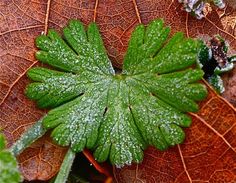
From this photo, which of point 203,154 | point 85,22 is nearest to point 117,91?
point 85,22

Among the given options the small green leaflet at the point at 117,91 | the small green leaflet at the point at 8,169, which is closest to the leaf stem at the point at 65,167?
the small green leaflet at the point at 117,91

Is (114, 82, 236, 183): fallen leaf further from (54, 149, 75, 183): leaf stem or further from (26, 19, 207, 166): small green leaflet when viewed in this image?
(54, 149, 75, 183): leaf stem

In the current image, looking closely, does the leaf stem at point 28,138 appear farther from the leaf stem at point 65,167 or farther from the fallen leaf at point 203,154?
the fallen leaf at point 203,154

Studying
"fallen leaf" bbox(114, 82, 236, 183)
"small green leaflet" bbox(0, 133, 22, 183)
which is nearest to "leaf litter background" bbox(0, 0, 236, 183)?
"fallen leaf" bbox(114, 82, 236, 183)

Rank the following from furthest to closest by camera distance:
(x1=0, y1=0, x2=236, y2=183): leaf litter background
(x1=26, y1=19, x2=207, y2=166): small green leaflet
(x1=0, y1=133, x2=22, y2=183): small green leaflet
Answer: (x1=0, y1=0, x2=236, y2=183): leaf litter background → (x1=26, y1=19, x2=207, y2=166): small green leaflet → (x1=0, y1=133, x2=22, y2=183): small green leaflet

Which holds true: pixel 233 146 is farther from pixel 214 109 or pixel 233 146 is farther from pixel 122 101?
pixel 122 101

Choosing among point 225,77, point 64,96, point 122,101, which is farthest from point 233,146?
point 64,96
